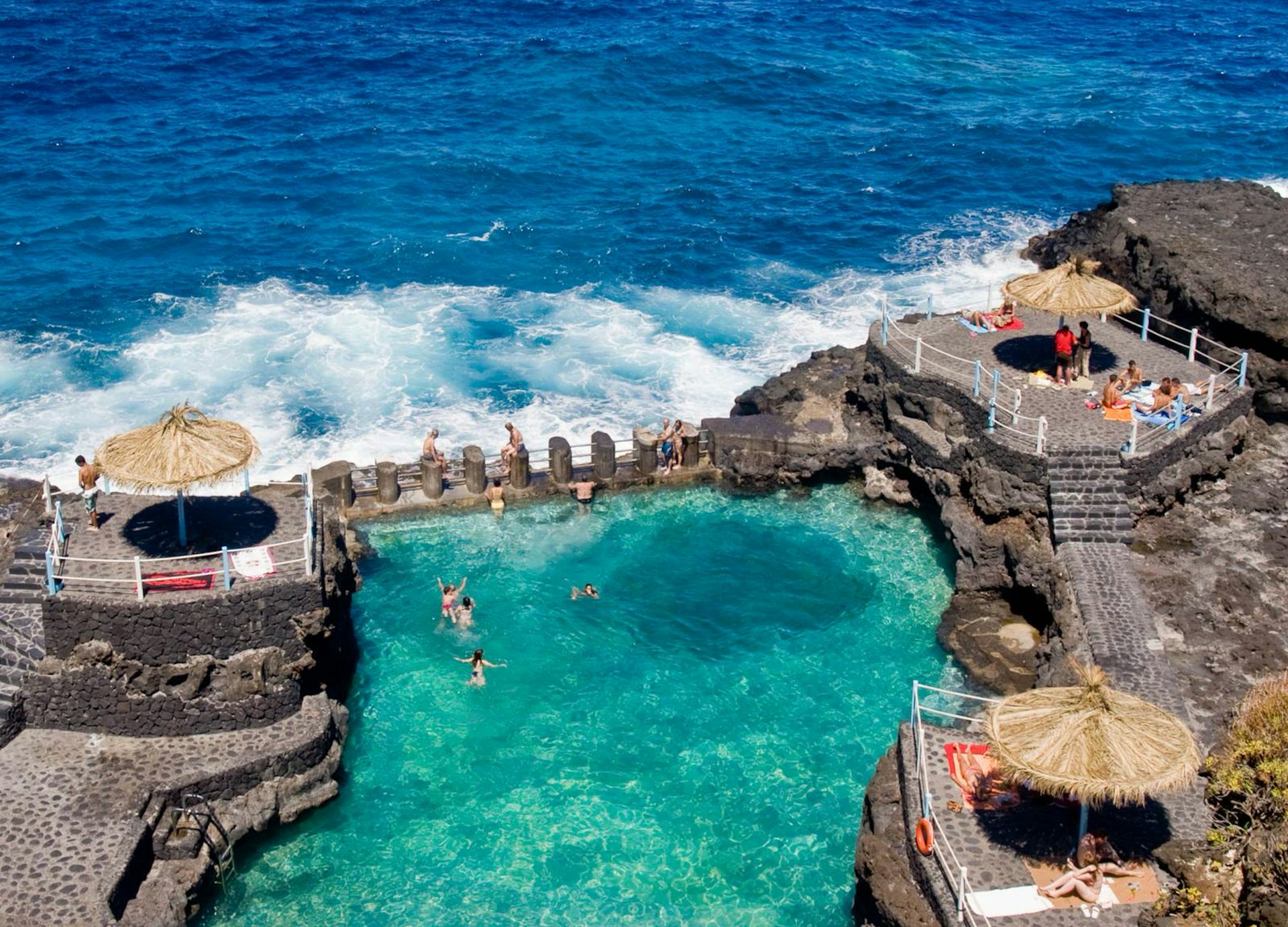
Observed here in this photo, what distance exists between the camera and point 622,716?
28.5 meters

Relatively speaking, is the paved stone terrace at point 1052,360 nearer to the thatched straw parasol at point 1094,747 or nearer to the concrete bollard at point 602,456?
the concrete bollard at point 602,456

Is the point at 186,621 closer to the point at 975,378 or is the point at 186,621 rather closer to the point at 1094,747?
the point at 1094,747

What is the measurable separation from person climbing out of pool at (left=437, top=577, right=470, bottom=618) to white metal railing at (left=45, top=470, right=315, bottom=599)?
449cm

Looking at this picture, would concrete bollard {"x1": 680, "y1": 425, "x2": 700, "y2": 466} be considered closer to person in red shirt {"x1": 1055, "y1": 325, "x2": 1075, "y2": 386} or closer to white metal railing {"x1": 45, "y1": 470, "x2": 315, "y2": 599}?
person in red shirt {"x1": 1055, "y1": 325, "x2": 1075, "y2": 386}

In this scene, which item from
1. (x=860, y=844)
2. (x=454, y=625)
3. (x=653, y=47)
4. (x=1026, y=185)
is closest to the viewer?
(x=860, y=844)

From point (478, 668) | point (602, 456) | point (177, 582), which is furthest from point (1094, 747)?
point (602, 456)

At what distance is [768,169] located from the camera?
62.9m

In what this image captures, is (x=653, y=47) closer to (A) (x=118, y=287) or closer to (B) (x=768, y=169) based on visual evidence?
(B) (x=768, y=169)

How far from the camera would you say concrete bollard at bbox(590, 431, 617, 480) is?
36.6 m

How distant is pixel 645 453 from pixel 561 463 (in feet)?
7.75

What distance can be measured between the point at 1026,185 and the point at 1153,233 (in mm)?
23378

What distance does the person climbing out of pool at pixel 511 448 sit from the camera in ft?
119

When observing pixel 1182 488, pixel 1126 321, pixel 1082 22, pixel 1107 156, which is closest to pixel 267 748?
pixel 1182 488

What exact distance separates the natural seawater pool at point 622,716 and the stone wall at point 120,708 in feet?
8.33
